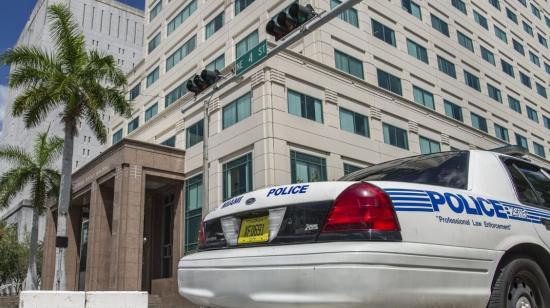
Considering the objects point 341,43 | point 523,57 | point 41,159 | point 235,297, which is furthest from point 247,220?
point 523,57

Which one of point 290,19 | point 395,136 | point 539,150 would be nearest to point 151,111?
point 395,136

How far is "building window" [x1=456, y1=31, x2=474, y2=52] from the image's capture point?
126 feet

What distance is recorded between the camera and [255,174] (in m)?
22.3

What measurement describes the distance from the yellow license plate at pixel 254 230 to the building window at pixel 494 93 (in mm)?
40303

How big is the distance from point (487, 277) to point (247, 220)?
68.7 inches

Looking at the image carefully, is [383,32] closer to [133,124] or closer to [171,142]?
[171,142]

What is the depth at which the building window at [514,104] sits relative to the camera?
4244 centimetres

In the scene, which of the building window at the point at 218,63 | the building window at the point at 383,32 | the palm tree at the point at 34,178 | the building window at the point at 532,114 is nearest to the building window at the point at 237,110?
the building window at the point at 218,63

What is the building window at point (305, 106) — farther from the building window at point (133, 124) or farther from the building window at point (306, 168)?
the building window at point (133, 124)

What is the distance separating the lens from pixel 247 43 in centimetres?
2797

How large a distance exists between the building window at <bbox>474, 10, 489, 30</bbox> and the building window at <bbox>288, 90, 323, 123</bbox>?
24.4 m

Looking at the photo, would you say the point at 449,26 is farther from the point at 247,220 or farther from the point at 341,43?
the point at 247,220

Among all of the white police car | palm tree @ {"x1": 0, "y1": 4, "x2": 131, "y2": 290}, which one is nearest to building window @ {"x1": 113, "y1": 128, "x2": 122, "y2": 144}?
palm tree @ {"x1": 0, "y1": 4, "x2": 131, "y2": 290}

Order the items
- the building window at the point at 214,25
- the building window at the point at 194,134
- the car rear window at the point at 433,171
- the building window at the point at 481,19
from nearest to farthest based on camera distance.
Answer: the car rear window at the point at 433,171 < the building window at the point at 194,134 < the building window at the point at 214,25 < the building window at the point at 481,19
